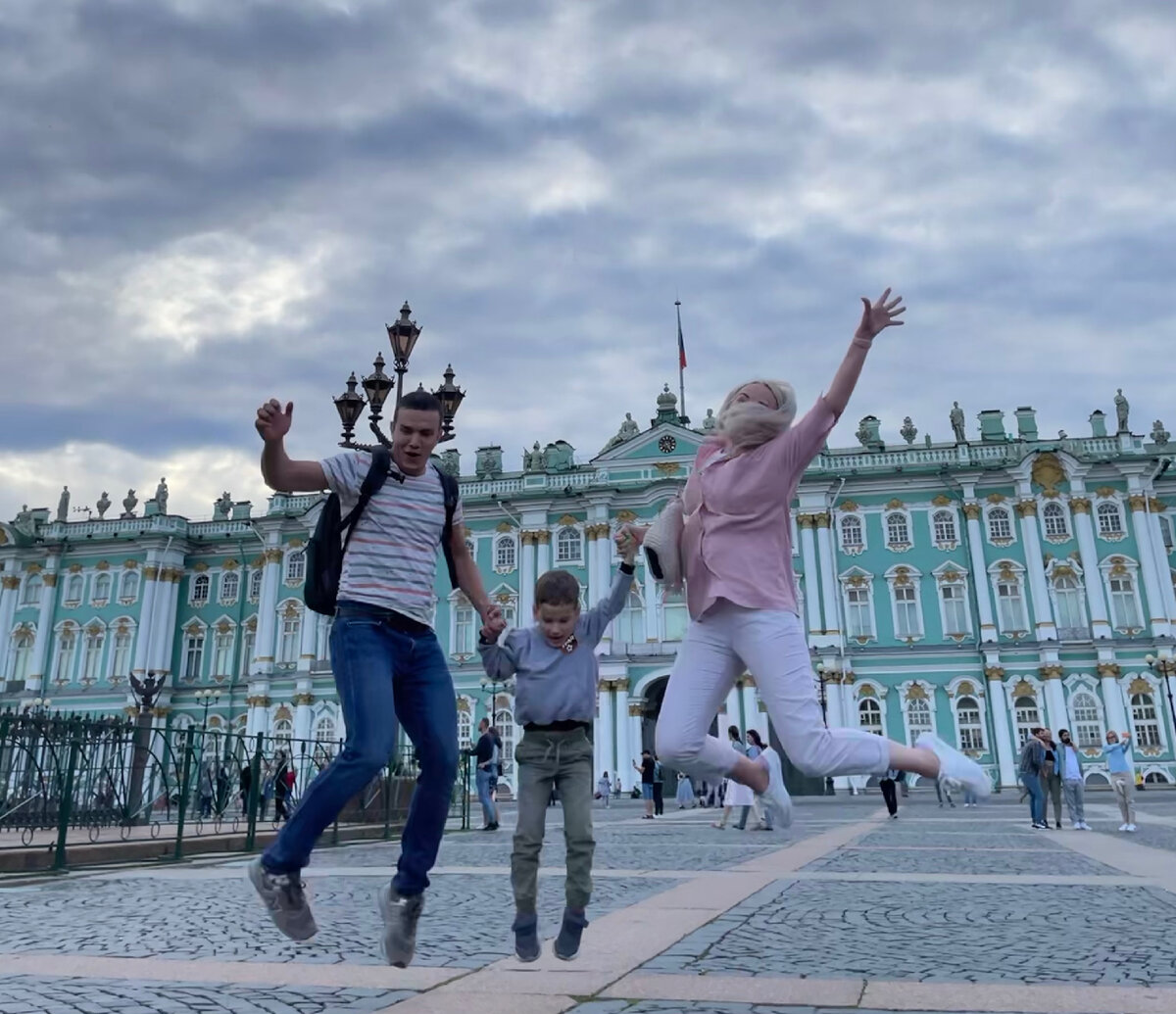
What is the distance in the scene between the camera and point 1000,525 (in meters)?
41.9

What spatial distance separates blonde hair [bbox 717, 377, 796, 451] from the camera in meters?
4.52

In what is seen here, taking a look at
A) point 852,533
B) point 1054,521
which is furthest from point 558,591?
point 1054,521

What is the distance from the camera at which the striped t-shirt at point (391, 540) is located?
3988mm

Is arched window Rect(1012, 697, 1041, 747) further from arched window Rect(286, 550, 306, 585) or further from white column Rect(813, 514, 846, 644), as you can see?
arched window Rect(286, 550, 306, 585)

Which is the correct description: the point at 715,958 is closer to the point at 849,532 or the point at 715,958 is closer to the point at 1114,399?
the point at 849,532

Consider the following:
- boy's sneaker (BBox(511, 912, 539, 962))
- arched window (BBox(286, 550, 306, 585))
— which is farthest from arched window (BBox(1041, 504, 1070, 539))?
boy's sneaker (BBox(511, 912, 539, 962))

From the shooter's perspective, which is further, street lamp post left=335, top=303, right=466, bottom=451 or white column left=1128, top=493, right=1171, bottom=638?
white column left=1128, top=493, right=1171, bottom=638

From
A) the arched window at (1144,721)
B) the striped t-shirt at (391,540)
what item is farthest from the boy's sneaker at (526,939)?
the arched window at (1144,721)

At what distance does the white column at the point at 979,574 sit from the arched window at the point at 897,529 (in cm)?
244

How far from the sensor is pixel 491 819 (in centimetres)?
A: 1730

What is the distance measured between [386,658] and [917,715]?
3966 centimetres

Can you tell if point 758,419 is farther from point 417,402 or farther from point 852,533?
point 852,533

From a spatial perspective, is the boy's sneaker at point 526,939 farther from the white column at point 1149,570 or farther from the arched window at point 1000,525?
the arched window at point 1000,525

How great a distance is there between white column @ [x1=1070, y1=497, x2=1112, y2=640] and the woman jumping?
39.6 metres
